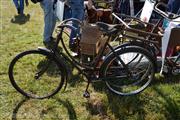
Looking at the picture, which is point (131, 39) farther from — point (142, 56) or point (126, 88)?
point (126, 88)

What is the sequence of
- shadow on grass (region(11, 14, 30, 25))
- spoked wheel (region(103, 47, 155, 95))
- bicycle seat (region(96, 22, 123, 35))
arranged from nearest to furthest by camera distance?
bicycle seat (region(96, 22, 123, 35)), spoked wheel (region(103, 47, 155, 95)), shadow on grass (region(11, 14, 30, 25))

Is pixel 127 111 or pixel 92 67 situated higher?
pixel 92 67

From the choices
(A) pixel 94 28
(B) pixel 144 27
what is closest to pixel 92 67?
(A) pixel 94 28

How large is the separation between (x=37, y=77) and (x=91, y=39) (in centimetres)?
98

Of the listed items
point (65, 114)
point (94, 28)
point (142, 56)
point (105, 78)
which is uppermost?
point (94, 28)

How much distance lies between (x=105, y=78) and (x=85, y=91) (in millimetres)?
376

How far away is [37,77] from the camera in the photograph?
196 inches

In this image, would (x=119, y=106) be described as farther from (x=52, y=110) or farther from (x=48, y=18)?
(x=48, y=18)

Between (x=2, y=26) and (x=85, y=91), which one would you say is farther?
(x=2, y=26)

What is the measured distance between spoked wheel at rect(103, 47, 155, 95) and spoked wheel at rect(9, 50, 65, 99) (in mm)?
731

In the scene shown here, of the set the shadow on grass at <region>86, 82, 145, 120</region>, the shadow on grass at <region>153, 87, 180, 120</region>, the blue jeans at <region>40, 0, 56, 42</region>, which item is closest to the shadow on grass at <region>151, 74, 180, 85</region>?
the shadow on grass at <region>153, 87, 180, 120</region>

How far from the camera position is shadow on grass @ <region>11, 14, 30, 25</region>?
925 cm

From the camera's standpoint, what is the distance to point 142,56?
16.1 ft

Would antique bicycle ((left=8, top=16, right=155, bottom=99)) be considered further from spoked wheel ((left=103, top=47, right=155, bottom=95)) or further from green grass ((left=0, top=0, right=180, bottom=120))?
green grass ((left=0, top=0, right=180, bottom=120))
